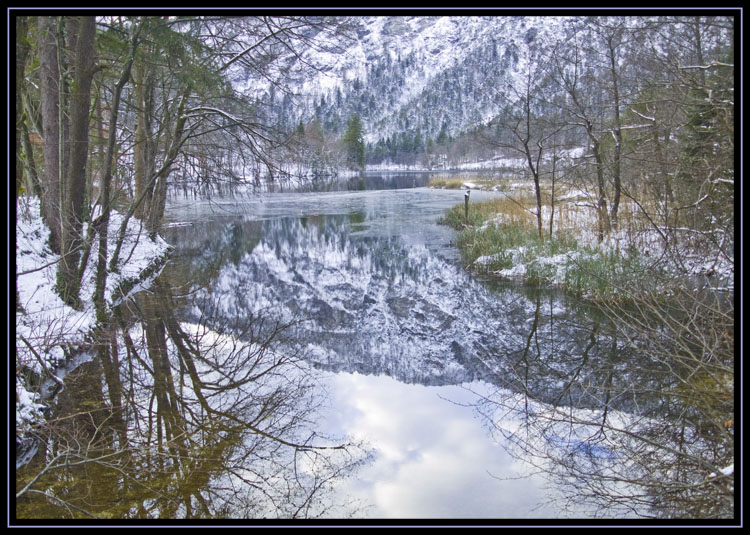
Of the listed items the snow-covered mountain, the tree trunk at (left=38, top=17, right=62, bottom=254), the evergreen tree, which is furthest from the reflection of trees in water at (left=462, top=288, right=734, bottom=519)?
the snow-covered mountain

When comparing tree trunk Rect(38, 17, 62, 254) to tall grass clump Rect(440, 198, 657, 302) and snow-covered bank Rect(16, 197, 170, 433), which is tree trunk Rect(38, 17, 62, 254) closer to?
snow-covered bank Rect(16, 197, 170, 433)

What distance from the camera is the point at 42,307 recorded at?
5.84 m

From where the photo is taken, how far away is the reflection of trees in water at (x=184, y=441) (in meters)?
3.46

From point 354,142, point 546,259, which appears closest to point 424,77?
point 354,142

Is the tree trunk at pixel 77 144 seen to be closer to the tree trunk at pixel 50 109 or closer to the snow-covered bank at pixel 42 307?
the snow-covered bank at pixel 42 307

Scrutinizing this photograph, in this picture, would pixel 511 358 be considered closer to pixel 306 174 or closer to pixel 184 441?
pixel 184 441

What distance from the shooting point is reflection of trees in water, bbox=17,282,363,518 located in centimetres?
346

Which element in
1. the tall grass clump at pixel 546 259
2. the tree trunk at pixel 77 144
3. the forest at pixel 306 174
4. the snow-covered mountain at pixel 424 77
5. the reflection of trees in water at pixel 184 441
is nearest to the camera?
the reflection of trees in water at pixel 184 441

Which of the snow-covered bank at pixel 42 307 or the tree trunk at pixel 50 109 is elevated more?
the tree trunk at pixel 50 109

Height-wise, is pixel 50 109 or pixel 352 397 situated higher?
pixel 50 109

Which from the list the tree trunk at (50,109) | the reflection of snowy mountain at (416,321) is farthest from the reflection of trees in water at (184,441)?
the tree trunk at (50,109)

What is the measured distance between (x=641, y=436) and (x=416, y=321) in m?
4.34

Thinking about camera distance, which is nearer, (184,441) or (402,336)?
(184,441)

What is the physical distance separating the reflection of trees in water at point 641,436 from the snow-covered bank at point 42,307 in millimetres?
3917
